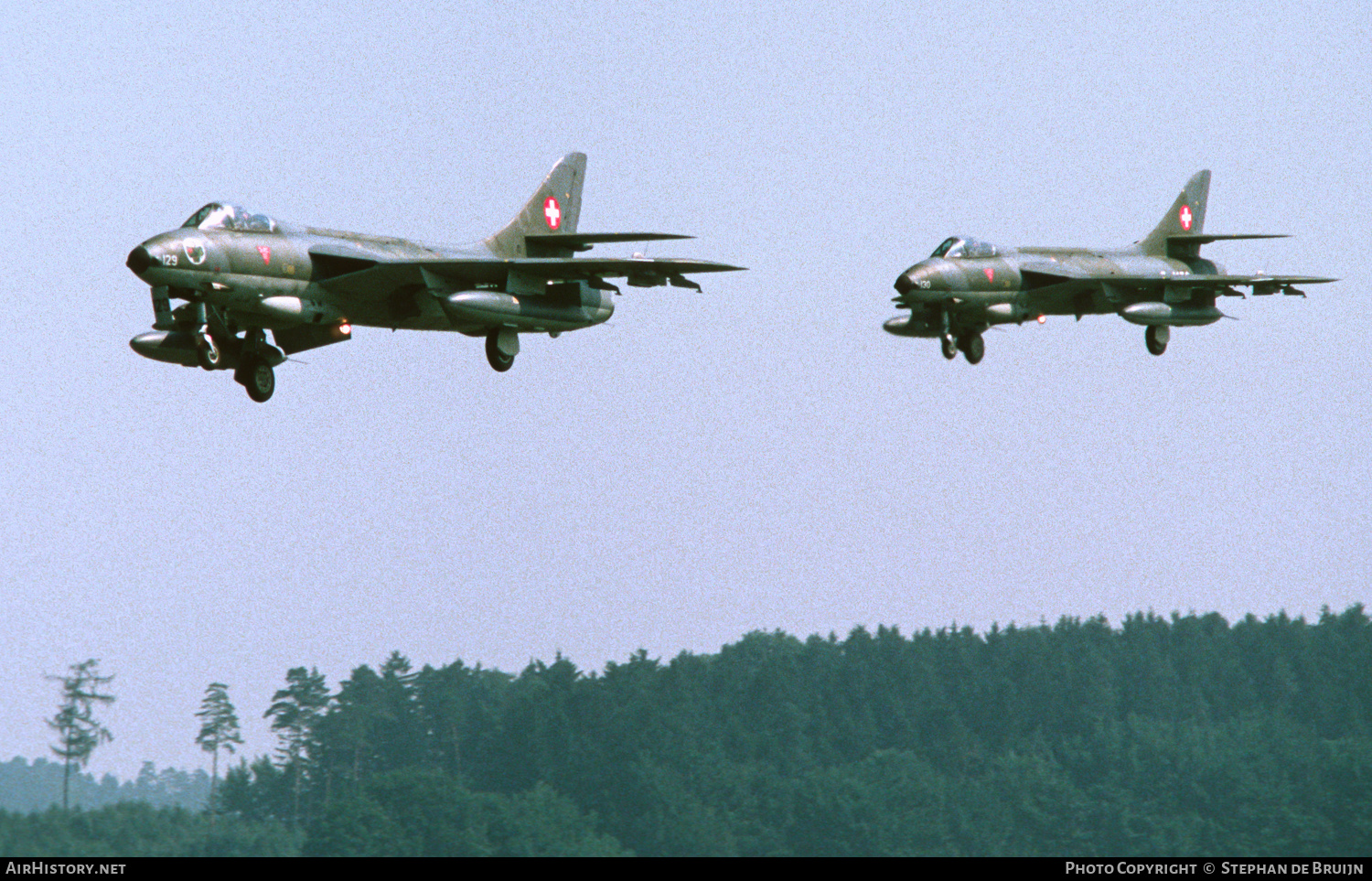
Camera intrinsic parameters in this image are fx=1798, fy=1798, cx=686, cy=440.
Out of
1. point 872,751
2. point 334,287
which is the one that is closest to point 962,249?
point 334,287

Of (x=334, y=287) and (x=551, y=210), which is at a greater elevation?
(x=551, y=210)

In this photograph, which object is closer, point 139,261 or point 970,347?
point 139,261

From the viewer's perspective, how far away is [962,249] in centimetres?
4409

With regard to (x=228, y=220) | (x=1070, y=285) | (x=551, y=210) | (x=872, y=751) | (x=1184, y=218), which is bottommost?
(x=872, y=751)

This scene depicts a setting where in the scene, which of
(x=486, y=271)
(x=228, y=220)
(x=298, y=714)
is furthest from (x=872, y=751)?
(x=228, y=220)

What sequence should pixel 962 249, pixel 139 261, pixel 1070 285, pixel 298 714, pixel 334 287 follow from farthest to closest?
pixel 298 714
pixel 1070 285
pixel 962 249
pixel 334 287
pixel 139 261

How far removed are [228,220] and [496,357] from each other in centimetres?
771

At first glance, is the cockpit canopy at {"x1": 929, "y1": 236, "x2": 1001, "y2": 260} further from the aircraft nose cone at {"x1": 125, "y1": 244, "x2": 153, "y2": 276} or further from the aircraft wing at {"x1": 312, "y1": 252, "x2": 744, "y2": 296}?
the aircraft nose cone at {"x1": 125, "y1": 244, "x2": 153, "y2": 276}

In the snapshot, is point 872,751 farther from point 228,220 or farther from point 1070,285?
point 228,220

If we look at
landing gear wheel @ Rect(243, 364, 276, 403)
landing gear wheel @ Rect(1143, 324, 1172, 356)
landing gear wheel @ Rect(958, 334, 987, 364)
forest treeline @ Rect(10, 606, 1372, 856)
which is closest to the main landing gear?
landing gear wheel @ Rect(958, 334, 987, 364)

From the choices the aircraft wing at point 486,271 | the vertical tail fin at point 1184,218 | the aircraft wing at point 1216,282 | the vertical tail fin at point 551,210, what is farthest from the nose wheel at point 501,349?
the vertical tail fin at point 1184,218

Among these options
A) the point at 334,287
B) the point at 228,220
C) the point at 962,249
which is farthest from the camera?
the point at 962,249

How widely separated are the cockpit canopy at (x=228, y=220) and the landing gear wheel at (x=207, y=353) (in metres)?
2.15

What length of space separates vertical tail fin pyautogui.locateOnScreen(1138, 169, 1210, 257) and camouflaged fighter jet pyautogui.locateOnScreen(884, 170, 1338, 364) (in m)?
0.04
